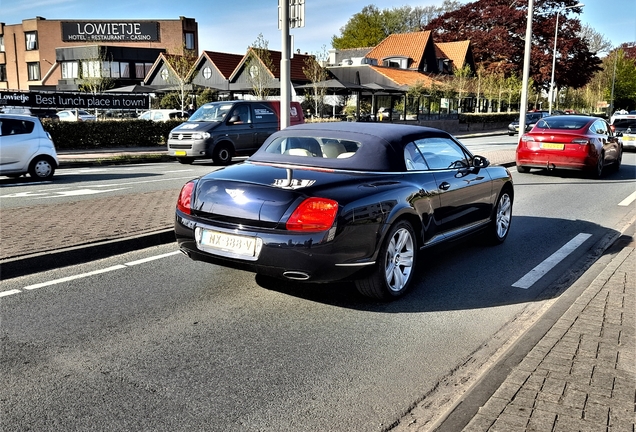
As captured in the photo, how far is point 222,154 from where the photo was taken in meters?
18.3

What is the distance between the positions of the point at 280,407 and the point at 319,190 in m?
1.95

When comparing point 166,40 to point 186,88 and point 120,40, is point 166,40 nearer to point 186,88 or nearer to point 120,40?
point 120,40

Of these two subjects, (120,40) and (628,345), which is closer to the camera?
(628,345)

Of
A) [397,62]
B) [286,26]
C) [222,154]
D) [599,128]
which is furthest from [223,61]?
[286,26]

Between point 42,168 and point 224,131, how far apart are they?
5529 mm

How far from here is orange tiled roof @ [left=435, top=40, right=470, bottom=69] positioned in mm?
64562

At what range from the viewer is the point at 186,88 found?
1581 inches

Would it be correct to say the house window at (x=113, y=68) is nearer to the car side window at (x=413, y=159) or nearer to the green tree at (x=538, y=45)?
the green tree at (x=538, y=45)

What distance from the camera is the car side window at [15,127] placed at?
1366cm

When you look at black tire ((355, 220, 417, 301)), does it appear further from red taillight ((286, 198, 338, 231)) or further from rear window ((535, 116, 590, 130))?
rear window ((535, 116, 590, 130))

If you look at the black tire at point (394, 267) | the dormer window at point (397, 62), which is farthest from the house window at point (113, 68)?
the black tire at point (394, 267)

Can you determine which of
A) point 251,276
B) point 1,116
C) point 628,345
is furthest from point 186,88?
point 628,345

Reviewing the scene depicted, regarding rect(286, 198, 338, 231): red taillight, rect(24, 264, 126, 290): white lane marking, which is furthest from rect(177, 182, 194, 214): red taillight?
rect(24, 264, 126, 290): white lane marking

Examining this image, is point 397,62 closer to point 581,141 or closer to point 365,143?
point 581,141
